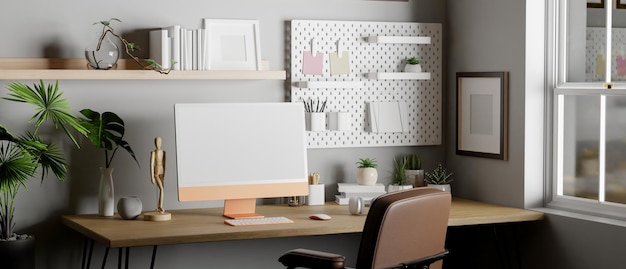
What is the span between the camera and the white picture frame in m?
4.24

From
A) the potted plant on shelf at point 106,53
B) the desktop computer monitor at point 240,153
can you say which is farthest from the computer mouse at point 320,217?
the potted plant on shelf at point 106,53

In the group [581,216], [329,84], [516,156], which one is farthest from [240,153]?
[581,216]

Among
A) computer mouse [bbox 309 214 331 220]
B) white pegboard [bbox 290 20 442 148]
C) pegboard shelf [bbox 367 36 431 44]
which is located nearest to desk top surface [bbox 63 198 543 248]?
computer mouse [bbox 309 214 331 220]

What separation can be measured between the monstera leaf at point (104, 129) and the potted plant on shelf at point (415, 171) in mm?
1437

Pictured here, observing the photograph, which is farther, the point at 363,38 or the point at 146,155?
the point at 363,38

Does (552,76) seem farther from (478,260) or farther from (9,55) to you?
(9,55)

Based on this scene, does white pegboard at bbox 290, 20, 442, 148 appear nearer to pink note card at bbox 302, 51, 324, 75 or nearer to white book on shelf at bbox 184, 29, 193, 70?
pink note card at bbox 302, 51, 324, 75

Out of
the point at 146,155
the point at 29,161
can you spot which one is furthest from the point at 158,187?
the point at 29,161

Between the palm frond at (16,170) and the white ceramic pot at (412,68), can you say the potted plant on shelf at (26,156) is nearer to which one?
the palm frond at (16,170)

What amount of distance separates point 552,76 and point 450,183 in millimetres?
875

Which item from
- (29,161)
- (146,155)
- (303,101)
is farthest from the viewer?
(303,101)

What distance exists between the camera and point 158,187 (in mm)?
4047

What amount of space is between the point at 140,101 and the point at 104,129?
0.92 ft

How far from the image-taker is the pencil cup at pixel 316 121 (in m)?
4.45
